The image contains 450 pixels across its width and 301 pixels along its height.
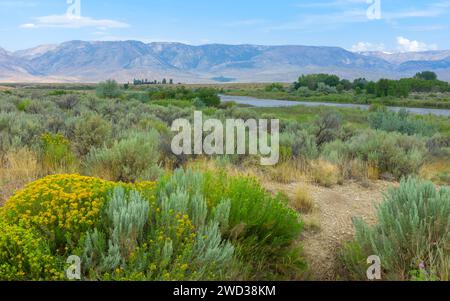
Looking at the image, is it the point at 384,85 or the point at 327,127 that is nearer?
the point at 327,127

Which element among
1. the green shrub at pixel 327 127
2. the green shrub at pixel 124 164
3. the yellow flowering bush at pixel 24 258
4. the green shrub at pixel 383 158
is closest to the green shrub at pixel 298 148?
the green shrub at pixel 383 158

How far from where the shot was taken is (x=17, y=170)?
8.24 m

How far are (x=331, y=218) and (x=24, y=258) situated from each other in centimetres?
457

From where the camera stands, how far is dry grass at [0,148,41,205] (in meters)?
7.31

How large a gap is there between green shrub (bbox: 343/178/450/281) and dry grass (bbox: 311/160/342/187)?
142 inches

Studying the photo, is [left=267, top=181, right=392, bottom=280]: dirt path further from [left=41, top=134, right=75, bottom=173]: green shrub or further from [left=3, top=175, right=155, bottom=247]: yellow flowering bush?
[left=41, top=134, right=75, bottom=173]: green shrub

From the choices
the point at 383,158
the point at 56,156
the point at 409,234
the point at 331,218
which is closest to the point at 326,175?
the point at 331,218

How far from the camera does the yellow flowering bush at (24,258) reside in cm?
374

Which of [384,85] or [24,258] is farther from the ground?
[384,85]

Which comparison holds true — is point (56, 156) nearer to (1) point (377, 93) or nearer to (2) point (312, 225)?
(2) point (312, 225)

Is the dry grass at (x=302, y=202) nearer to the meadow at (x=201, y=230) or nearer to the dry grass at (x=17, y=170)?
the meadow at (x=201, y=230)

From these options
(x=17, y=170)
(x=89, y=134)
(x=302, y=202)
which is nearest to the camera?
(x=302, y=202)

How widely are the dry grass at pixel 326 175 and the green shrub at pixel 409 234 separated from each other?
11.8ft
